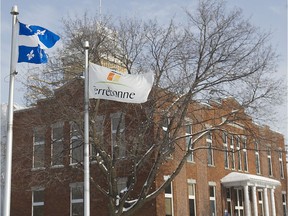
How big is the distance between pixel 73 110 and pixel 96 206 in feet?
26.8

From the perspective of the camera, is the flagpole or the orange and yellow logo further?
the orange and yellow logo

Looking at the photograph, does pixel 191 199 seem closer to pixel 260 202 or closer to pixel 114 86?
pixel 260 202

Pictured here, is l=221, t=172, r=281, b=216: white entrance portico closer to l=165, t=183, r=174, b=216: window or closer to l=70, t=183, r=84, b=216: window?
l=165, t=183, r=174, b=216: window

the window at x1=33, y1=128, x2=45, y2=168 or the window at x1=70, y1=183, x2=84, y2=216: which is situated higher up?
the window at x1=33, y1=128, x2=45, y2=168

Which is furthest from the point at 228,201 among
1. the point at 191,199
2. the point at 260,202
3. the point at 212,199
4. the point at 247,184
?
the point at 191,199

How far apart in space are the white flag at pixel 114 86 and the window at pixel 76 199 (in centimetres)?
1482

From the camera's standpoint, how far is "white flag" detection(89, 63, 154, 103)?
14.9 metres

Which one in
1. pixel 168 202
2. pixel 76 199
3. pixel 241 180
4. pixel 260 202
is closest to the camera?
pixel 168 202

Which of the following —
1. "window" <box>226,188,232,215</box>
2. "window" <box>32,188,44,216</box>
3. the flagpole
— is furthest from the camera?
"window" <box>226,188,232,215</box>

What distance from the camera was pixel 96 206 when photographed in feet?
92.4

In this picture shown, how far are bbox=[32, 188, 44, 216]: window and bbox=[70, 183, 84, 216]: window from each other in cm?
236

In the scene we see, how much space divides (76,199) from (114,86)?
613 inches

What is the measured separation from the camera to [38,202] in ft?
100

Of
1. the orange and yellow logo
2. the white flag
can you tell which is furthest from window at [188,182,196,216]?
the orange and yellow logo
